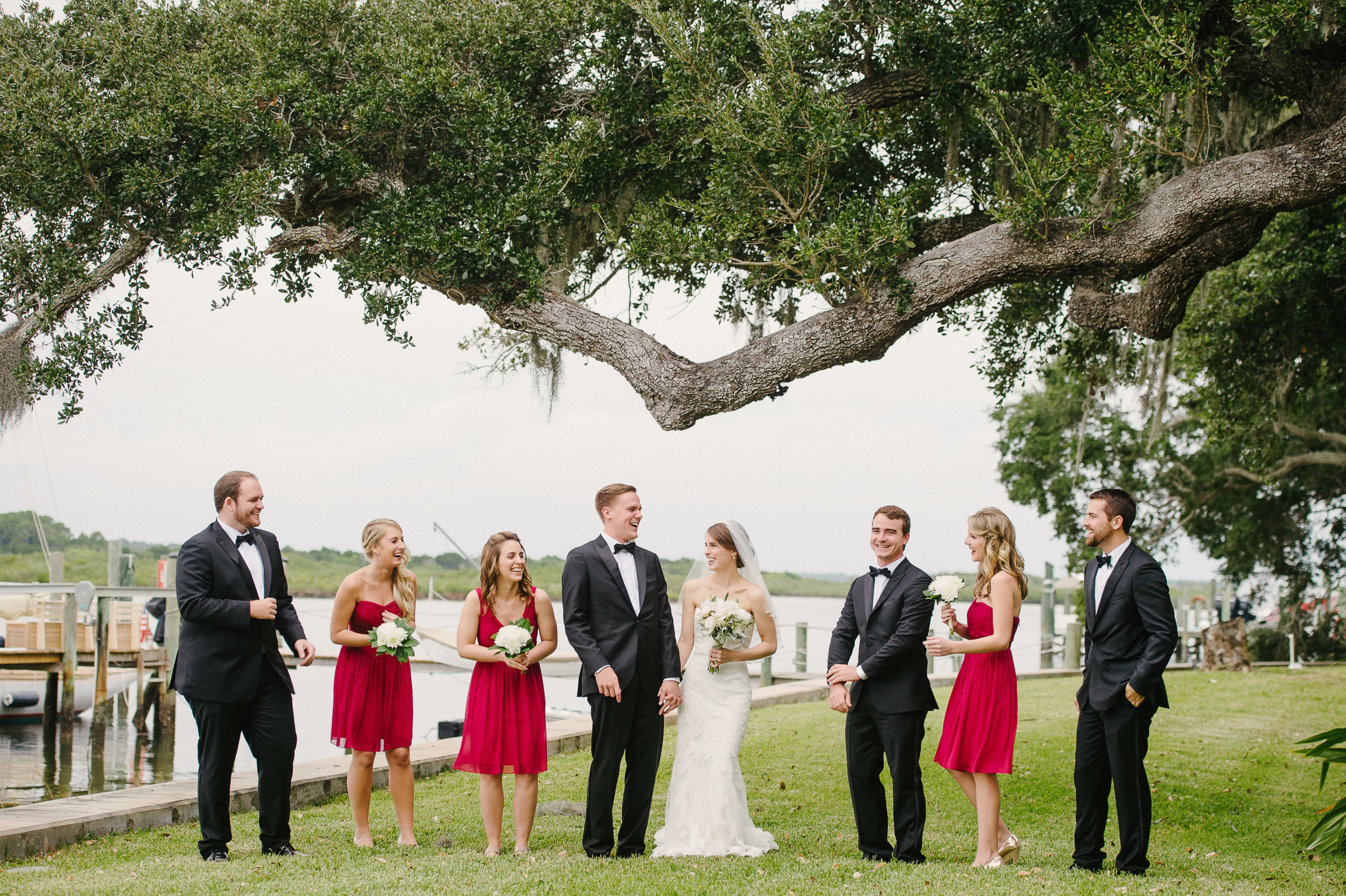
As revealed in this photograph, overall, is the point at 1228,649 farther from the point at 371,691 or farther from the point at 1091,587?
the point at 371,691

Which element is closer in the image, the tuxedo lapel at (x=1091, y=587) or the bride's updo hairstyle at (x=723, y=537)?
the tuxedo lapel at (x=1091, y=587)

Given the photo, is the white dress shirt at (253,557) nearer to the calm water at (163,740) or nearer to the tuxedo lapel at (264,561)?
the tuxedo lapel at (264,561)

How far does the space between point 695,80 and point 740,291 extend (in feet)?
9.18

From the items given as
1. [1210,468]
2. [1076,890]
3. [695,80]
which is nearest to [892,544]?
[1076,890]

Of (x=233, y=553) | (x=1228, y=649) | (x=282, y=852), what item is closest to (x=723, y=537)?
(x=233, y=553)

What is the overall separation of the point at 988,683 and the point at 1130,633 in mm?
712

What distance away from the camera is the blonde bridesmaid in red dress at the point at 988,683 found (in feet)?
17.6

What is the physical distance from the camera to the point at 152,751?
43.6 ft

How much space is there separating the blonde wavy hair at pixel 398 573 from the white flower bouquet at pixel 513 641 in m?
0.67

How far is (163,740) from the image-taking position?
14258 millimetres

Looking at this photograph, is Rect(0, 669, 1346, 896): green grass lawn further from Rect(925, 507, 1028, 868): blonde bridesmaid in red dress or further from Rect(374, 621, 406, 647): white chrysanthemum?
Rect(374, 621, 406, 647): white chrysanthemum

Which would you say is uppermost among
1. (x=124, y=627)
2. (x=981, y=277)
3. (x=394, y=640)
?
(x=981, y=277)

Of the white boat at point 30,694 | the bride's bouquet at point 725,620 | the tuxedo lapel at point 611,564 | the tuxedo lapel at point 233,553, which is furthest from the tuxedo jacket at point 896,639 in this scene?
the white boat at point 30,694

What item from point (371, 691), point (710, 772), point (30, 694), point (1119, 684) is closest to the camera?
point (1119, 684)
